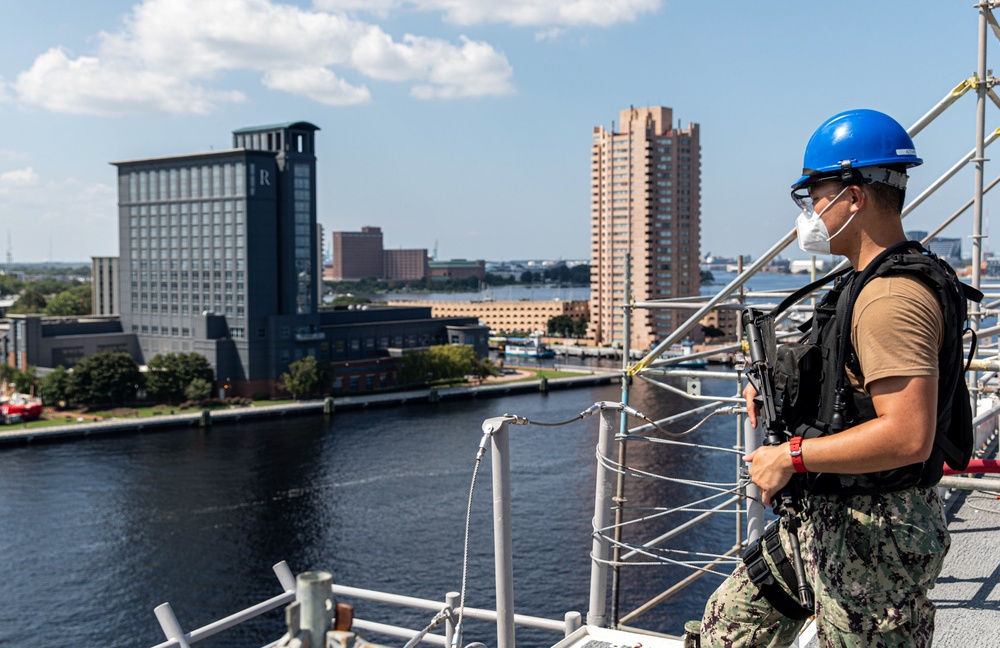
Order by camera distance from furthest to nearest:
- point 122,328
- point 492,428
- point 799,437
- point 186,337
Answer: point 122,328 → point 186,337 → point 492,428 → point 799,437

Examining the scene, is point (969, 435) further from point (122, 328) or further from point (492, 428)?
point (122, 328)

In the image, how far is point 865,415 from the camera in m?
2.01

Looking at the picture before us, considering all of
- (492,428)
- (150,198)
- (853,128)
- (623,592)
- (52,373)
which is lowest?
(623,592)

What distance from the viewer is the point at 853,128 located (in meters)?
2.16

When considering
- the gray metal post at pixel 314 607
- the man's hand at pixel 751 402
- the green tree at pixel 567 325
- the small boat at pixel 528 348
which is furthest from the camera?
the green tree at pixel 567 325

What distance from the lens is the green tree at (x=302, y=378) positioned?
51.5m

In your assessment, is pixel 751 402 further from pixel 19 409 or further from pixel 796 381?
pixel 19 409

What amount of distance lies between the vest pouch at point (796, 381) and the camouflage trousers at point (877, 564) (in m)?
0.18

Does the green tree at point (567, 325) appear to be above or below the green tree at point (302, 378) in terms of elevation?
above

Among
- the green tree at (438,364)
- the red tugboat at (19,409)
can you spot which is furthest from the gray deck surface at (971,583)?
the green tree at (438,364)

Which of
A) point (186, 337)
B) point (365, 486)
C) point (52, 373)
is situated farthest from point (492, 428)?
point (186, 337)

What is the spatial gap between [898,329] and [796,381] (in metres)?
0.28

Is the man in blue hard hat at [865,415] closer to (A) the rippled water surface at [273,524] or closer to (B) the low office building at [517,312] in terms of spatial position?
(A) the rippled water surface at [273,524]

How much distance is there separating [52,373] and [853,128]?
51.3 m
